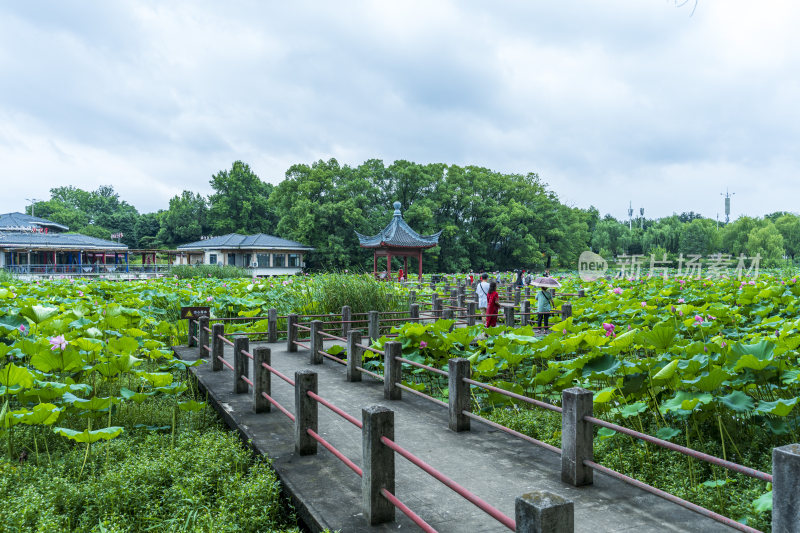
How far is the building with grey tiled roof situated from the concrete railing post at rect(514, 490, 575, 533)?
3466 centimetres

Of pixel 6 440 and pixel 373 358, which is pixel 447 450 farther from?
pixel 6 440

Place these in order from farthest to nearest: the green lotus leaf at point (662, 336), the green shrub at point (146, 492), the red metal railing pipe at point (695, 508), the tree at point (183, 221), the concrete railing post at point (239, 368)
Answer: the tree at point (183, 221), the concrete railing post at point (239, 368), the green lotus leaf at point (662, 336), the green shrub at point (146, 492), the red metal railing pipe at point (695, 508)

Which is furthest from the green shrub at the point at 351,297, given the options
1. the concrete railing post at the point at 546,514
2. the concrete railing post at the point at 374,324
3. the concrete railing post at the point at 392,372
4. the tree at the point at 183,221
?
the tree at the point at 183,221

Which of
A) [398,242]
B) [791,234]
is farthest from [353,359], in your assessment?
[791,234]

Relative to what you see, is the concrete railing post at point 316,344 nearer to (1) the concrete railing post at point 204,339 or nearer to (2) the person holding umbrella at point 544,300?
(1) the concrete railing post at point 204,339

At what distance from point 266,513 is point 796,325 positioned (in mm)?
5069

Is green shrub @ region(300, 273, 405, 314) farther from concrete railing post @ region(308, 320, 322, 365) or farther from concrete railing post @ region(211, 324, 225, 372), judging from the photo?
concrete railing post @ region(211, 324, 225, 372)

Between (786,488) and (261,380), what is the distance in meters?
4.31

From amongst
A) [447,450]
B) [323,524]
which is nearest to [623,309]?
[447,450]

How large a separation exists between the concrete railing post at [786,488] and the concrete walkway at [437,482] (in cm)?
102

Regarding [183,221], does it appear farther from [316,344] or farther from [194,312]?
[316,344]

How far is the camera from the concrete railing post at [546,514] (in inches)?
72.5

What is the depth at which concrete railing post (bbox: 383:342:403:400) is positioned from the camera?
5.64 m

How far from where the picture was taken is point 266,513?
131 inches
